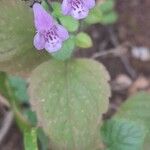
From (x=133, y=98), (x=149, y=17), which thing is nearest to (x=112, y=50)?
(x=149, y=17)

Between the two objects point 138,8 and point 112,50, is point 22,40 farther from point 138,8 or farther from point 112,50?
point 138,8

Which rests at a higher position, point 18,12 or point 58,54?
point 18,12

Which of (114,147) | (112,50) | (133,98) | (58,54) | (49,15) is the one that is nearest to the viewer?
(49,15)

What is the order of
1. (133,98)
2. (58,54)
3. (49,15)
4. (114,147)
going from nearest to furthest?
1. (49,15)
2. (58,54)
3. (114,147)
4. (133,98)

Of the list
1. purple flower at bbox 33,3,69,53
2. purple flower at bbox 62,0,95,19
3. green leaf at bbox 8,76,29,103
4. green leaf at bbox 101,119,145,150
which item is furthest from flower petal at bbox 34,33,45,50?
green leaf at bbox 8,76,29,103

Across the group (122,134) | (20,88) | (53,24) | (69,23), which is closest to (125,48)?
(20,88)

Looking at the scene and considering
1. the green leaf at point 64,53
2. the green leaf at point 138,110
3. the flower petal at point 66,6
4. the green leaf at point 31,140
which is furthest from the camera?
the green leaf at point 138,110

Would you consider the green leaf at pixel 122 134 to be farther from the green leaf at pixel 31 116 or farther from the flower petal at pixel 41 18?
the flower petal at pixel 41 18

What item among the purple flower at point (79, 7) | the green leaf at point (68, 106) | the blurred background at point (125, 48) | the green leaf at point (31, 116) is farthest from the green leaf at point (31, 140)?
the blurred background at point (125, 48)
